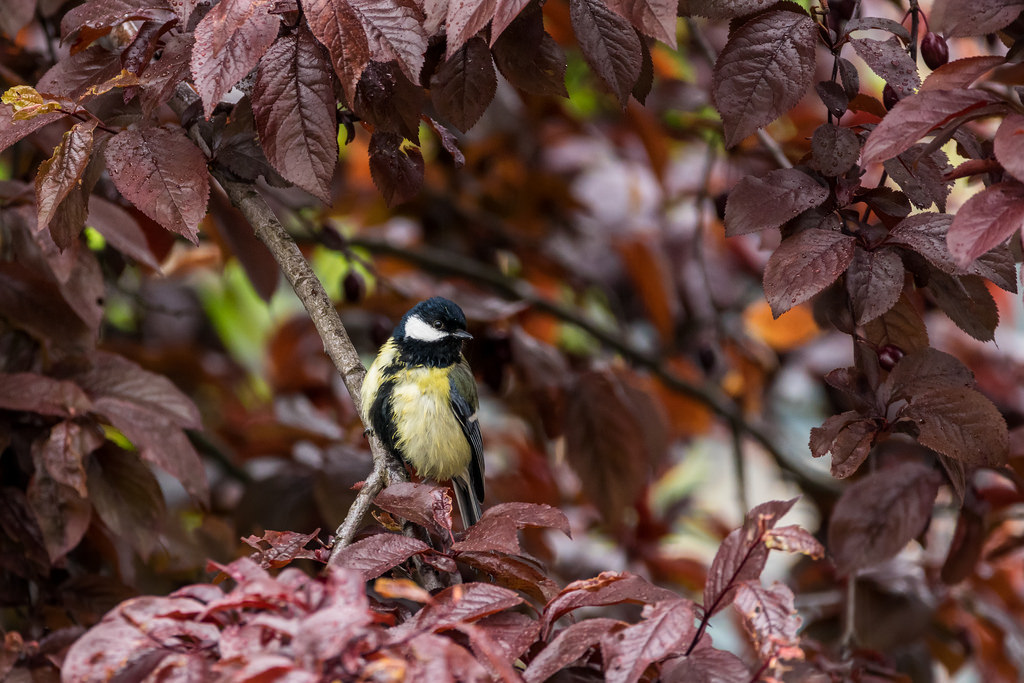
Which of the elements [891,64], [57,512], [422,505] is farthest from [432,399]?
[891,64]

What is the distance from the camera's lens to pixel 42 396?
2.04 m

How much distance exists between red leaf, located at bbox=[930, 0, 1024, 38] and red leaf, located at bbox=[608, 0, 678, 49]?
1.40 ft

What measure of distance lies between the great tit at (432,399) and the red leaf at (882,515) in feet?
4.08

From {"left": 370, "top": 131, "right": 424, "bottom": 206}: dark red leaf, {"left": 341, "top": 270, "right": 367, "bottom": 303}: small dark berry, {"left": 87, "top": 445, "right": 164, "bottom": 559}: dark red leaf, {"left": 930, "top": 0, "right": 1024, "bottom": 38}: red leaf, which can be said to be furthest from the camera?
{"left": 341, "top": 270, "right": 367, "bottom": 303}: small dark berry

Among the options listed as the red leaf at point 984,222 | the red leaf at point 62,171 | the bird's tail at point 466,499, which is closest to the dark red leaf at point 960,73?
the red leaf at point 984,222

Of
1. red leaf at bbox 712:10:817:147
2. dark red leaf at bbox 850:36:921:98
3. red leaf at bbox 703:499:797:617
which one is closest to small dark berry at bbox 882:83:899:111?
dark red leaf at bbox 850:36:921:98

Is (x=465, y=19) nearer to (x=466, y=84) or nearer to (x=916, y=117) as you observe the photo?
(x=466, y=84)

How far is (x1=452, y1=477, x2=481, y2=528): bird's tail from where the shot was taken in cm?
333

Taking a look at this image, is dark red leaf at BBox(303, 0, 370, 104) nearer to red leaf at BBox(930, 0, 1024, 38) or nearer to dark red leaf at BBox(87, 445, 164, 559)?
red leaf at BBox(930, 0, 1024, 38)

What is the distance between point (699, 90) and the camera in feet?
13.6

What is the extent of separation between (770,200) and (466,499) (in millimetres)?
2085

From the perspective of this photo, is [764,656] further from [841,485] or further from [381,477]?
[841,485]

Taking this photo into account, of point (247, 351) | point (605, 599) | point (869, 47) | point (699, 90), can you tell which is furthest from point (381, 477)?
point (247, 351)

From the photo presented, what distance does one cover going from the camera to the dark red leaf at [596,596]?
1.39 m
